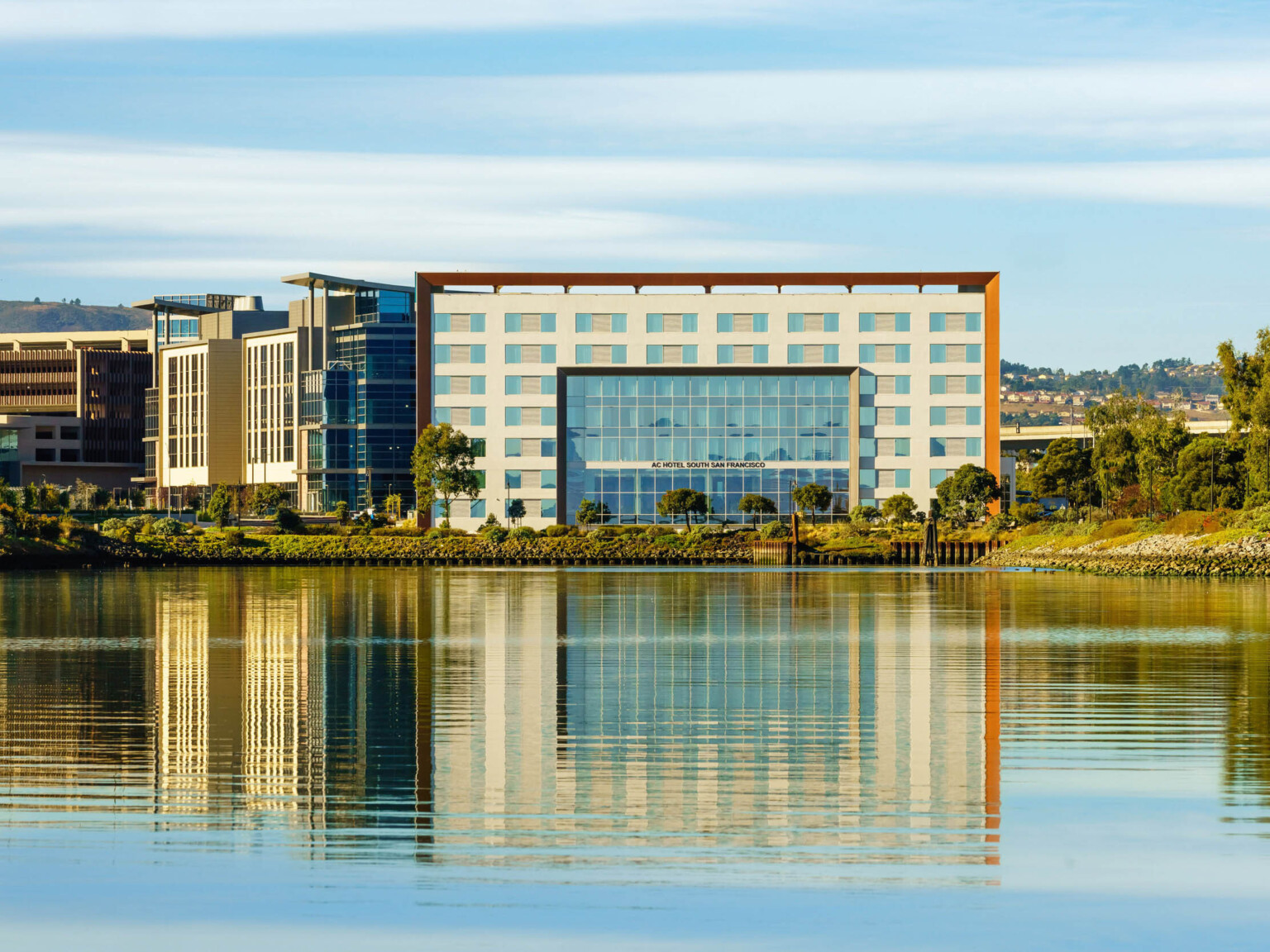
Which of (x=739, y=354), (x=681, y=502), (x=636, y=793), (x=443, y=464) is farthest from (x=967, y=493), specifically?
(x=636, y=793)

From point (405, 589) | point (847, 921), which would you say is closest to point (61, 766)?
point (847, 921)

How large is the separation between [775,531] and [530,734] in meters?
82.0

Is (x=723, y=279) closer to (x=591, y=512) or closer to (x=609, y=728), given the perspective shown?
(x=591, y=512)

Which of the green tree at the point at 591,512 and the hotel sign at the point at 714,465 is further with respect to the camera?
the hotel sign at the point at 714,465

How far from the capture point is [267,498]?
121062 millimetres

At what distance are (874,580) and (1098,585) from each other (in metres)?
9.39

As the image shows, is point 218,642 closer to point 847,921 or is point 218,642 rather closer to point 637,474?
point 847,921

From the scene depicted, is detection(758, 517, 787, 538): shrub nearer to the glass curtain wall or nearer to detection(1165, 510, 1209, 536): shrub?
the glass curtain wall

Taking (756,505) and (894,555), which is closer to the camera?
(894,555)

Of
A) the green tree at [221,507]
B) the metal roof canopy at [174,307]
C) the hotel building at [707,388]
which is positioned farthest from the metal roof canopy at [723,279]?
the metal roof canopy at [174,307]

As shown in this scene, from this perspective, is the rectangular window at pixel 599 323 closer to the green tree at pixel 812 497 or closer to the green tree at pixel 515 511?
the green tree at pixel 515 511

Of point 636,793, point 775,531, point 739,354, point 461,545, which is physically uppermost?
point 739,354

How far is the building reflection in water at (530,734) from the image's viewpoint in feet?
38.8

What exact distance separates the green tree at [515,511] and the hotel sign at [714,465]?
975cm
